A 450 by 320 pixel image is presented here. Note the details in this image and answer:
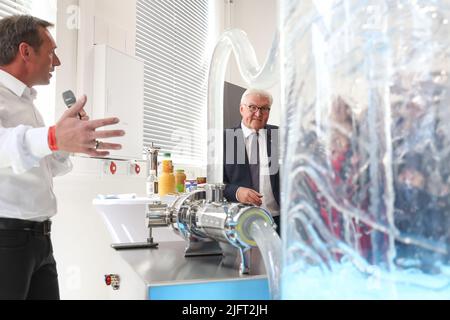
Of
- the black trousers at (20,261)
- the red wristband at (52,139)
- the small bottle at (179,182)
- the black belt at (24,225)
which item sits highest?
the red wristband at (52,139)

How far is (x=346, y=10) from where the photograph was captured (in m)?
0.39

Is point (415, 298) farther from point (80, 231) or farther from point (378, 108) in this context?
point (80, 231)

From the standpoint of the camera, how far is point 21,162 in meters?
0.86

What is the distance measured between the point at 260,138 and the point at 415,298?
156 cm

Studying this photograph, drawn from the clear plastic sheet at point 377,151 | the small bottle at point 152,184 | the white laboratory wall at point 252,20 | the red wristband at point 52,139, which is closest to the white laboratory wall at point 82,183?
the small bottle at point 152,184

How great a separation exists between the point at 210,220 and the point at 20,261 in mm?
669

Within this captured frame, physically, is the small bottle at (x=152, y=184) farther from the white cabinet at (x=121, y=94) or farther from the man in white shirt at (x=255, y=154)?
the white cabinet at (x=121, y=94)

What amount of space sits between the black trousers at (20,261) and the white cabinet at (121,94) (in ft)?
3.80

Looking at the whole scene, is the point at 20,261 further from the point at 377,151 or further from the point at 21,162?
the point at 377,151

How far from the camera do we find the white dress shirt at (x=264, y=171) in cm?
181

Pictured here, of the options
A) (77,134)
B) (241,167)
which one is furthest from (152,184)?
(77,134)

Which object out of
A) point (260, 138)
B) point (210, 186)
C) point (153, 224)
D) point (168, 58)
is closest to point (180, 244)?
point (153, 224)

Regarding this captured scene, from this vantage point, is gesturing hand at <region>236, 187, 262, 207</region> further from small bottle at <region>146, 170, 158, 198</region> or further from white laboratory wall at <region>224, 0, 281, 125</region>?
white laboratory wall at <region>224, 0, 281, 125</region>

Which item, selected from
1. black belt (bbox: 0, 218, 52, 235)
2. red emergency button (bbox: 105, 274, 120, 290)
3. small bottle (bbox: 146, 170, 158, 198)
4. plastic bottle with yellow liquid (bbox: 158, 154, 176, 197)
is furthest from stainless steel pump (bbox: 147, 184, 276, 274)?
small bottle (bbox: 146, 170, 158, 198)
